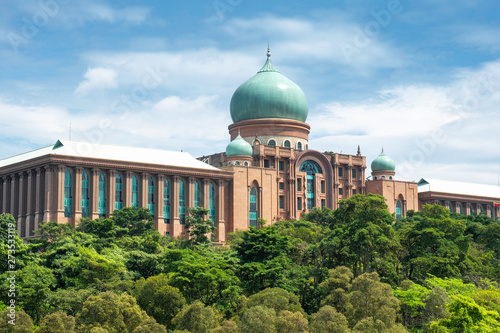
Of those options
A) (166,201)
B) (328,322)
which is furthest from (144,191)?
(328,322)

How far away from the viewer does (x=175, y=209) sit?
85562mm

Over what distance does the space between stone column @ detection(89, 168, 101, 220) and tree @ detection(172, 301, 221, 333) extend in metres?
36.1

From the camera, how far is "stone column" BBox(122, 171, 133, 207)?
269 ft

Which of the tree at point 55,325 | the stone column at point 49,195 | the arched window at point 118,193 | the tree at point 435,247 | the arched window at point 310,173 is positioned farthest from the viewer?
the arched window at point 310,173

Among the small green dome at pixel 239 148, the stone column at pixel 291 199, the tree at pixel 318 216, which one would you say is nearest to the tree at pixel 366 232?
the tree at pixel 318 216

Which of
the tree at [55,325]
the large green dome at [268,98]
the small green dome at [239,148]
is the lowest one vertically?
the tree at [55,325]

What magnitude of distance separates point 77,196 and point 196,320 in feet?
124

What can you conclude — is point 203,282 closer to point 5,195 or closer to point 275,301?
point 275,301

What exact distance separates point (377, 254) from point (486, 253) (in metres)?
15.3

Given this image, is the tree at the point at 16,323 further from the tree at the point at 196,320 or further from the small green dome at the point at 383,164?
the small green dome at the point at 383,164

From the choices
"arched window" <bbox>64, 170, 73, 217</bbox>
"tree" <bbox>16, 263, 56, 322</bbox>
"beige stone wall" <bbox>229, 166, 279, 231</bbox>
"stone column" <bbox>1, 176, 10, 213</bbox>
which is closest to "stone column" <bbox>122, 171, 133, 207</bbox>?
"arched window" <bbox>64, 170, 73, 217</bbox>

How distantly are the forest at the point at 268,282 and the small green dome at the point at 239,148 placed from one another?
86.1 ft

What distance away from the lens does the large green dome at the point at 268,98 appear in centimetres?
9650

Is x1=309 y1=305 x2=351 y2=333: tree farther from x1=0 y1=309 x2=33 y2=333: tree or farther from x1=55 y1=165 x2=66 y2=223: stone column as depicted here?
x1=55 y1=165 x2=66 y2=223: stone column
